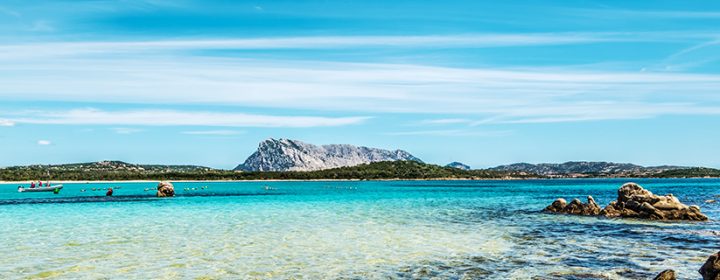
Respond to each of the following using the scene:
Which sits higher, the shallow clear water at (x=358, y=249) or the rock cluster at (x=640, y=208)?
the rock cluster at (x=640, y=208)

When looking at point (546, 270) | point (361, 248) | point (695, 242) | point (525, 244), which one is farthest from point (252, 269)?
point (695, 242)

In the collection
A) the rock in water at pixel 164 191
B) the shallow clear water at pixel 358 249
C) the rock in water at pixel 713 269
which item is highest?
the rock in water at pixel 164 191

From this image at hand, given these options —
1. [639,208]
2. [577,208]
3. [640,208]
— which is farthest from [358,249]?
[577,208]

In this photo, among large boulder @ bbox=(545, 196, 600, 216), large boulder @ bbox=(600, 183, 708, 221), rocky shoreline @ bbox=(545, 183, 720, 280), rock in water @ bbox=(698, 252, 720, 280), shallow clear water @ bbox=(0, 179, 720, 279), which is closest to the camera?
rock in water @ bbox=(698, 252, 720, 280)

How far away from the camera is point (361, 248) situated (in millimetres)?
27875

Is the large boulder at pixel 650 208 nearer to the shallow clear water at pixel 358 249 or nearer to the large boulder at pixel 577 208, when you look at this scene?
the large boulder at pixel 577 208

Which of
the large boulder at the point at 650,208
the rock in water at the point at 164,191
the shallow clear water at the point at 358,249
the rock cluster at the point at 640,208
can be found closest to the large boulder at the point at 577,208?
the rock cluster at the point at 640,208

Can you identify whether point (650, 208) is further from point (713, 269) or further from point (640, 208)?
point (713, 269)

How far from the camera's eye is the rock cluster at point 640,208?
43.8 meters

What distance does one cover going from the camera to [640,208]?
152ft

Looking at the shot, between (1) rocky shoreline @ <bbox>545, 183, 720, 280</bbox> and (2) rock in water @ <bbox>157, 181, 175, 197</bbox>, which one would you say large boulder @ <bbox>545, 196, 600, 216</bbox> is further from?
(2) rock in water @ <bbox>157, 181, 175, 197</bbox>

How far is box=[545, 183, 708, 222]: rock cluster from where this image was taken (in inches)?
1722

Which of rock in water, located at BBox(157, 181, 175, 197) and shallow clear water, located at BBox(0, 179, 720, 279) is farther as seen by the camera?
rock in water, located at BBox(157, 181, 175, 197)

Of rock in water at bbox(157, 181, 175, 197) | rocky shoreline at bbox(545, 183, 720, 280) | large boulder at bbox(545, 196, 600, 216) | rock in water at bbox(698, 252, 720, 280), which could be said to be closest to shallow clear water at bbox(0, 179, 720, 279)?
rocky shoreline at bbox(545, 183, 720, 280)
